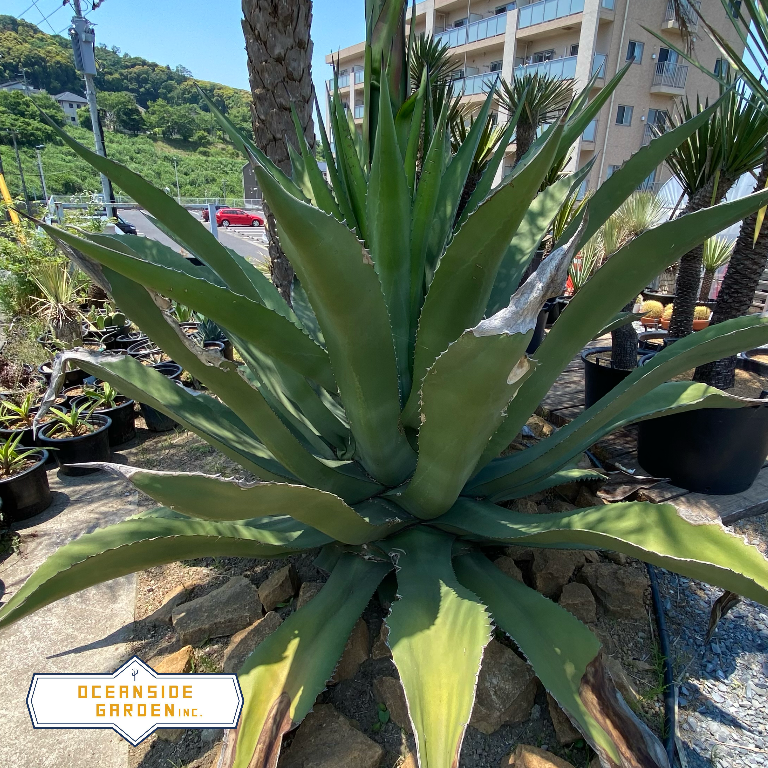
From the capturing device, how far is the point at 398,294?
4.50ft

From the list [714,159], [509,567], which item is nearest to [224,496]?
[509,567]

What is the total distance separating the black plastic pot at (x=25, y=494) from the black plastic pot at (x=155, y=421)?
0.83m

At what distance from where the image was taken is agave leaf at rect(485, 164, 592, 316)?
1.51m

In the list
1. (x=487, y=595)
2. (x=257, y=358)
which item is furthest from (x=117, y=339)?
(x=487, y=595)

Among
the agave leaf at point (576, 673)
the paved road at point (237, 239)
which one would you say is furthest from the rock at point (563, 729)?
the paved road at point (237, 239)

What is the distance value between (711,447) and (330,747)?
174cm

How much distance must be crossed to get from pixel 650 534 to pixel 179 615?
55.5 inches

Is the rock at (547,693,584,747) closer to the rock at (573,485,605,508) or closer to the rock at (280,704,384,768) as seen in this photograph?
the rock at (280,704,384,768)

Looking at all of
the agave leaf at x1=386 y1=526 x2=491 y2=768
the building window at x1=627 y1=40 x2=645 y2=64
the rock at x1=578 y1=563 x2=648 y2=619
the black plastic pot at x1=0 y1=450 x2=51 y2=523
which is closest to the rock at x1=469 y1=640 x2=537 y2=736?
the agave leaf at x1=386 y1=526 x2=491 y2=768

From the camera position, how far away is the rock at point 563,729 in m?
1.16

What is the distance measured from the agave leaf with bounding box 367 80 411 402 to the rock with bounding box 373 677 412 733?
0.74 m

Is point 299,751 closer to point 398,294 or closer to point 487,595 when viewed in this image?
point 487,595

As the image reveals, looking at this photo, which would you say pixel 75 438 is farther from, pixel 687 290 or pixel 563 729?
pixel 687 290

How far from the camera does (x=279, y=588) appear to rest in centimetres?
160
